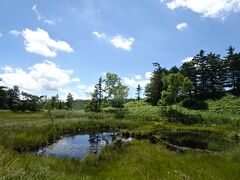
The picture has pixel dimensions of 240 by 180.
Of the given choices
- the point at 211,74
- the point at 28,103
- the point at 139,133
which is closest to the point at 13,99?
the point at 28,103

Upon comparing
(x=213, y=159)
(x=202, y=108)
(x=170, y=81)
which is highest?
(x=170, y=81)

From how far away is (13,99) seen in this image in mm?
114625

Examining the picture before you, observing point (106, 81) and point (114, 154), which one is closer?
point (114, 154)

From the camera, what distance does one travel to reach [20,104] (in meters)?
112

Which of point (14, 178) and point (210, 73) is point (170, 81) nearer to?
point (210, 73)

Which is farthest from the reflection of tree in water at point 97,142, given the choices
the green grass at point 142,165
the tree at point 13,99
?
the tree at point 13,99

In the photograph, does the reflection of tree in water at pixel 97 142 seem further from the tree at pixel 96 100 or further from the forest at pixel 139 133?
the tree at pixel 96 100

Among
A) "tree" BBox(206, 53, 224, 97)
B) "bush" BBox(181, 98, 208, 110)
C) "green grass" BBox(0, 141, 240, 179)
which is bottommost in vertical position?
"green grass" BBox(0, 141, 240, 179)

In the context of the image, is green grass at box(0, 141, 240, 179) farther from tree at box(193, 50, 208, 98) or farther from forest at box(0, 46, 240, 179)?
tree at box(193, 50, 208, 98)

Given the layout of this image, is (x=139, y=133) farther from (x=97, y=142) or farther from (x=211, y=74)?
(x=211, y=74)

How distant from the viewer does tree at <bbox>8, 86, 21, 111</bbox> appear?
111562 mm

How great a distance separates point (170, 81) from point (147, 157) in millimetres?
52871

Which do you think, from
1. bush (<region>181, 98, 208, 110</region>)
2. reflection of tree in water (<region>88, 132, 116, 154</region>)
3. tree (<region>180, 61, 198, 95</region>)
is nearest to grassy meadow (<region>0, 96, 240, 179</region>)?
reflection of tree in water (<region>88, 132, 116, 154</region>)

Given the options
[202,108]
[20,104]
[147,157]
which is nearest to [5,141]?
[147,157]
